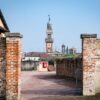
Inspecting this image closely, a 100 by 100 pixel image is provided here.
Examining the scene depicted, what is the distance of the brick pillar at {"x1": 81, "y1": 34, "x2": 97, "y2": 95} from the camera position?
54.2ft

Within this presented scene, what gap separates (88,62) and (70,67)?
1708 centimetres

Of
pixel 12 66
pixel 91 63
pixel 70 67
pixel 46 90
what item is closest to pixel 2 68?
pixel 12 66

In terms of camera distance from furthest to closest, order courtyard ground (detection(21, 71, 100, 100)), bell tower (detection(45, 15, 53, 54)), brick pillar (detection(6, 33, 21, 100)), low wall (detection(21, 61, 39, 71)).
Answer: bell tower (detection(45, 15, 53, 54))
low wall (detection(21, 61, 39, 71))
courtyard ground (detection(21, 71, 100, 100))
brick pillar (detection(6, 33, 21, 100))

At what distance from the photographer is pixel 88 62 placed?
54.4 feet

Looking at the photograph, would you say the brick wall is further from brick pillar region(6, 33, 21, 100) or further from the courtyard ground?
brick pillar region(6, 33, 21, 100)

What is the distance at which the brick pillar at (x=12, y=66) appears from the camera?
1528cm

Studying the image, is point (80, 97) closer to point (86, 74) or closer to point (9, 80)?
point (86, 74)

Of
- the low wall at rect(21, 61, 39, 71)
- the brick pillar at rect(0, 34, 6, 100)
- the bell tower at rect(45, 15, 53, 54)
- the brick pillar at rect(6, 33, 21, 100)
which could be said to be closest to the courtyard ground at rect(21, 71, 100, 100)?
the brick pillar at rect(6, 33, 21, 100)

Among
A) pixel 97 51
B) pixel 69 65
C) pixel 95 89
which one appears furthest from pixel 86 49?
pixel 69 65

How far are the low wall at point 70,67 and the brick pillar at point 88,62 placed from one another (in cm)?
1183

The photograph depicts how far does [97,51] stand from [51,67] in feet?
155

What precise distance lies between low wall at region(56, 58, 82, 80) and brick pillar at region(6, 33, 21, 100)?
13.6 meters

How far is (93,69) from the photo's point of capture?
16.6 meters

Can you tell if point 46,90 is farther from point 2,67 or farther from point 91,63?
point 2,67
